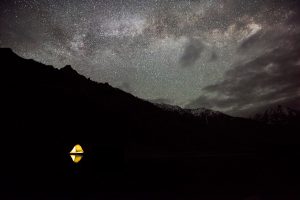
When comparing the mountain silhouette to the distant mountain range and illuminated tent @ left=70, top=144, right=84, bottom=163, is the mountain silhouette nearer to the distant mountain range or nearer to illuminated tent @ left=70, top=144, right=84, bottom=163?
the distant mountain range

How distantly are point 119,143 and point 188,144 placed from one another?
15282cm

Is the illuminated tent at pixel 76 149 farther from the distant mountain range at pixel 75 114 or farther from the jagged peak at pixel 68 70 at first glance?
the jagged peak at pixel 68 70

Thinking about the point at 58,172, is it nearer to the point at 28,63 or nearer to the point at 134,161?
the point at 134,161

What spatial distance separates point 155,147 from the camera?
12556 centimetres

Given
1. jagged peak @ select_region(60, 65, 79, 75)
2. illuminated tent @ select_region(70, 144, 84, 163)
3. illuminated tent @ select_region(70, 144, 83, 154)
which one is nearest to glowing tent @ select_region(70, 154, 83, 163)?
illuminated tent @ select_region(70, 144, 84, 163)

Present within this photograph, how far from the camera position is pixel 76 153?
22.8 feet

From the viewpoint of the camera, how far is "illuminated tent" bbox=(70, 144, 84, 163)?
6934 mm

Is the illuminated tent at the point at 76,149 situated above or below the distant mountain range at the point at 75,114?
below

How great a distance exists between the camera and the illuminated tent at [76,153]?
693 cm

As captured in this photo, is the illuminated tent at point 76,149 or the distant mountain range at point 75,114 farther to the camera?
the distant mountain range at point 75,114

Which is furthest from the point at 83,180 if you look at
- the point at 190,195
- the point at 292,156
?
the point at 292,156

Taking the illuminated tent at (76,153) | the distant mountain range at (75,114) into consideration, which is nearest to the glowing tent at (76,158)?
the illuminated tent at (76,153)

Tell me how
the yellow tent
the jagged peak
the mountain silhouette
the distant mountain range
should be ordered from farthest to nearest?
the jagged peak
the distant mountain range
the mountain silhouette
the yellow tent

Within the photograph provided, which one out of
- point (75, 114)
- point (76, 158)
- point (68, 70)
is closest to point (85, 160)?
point (76, 158)
